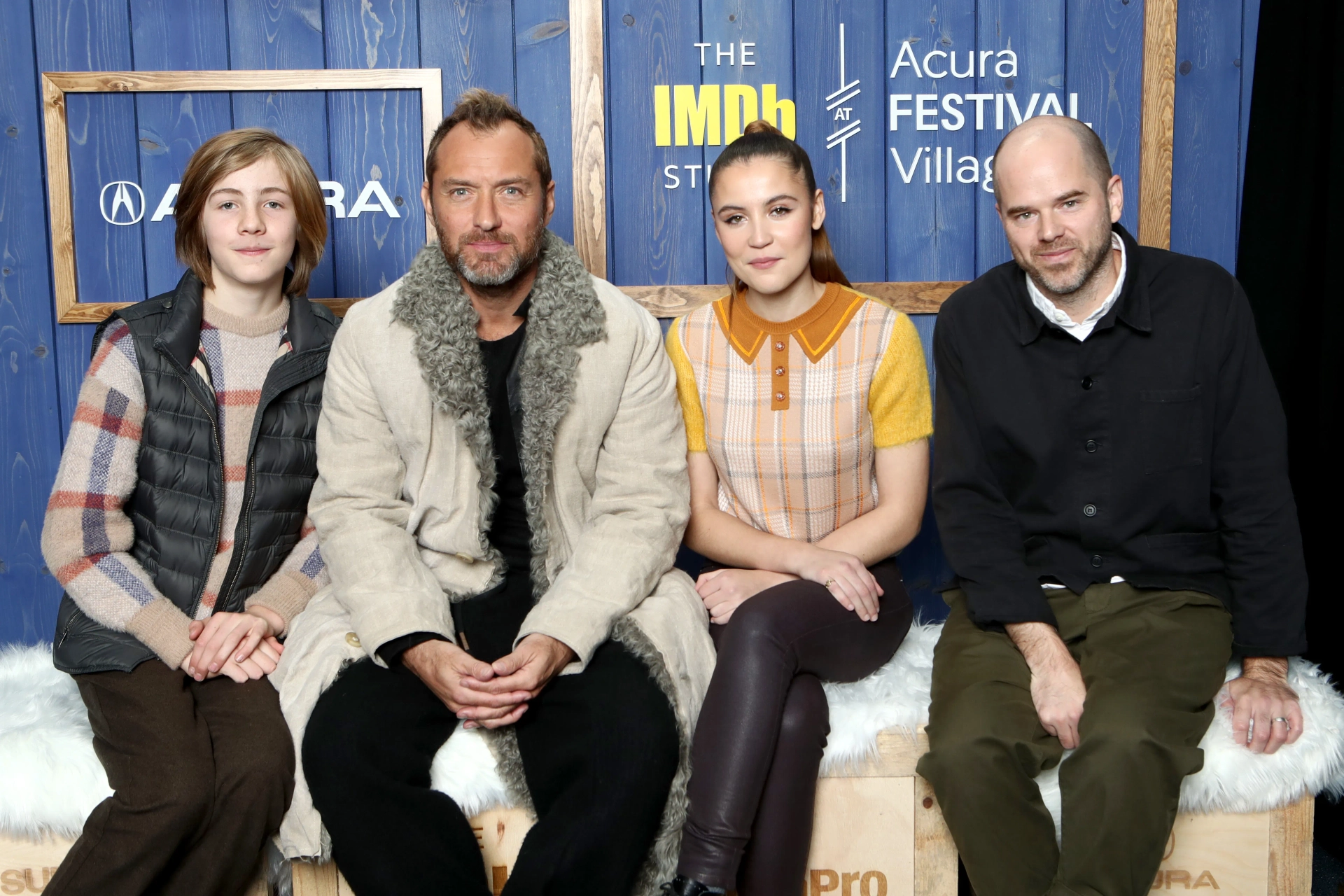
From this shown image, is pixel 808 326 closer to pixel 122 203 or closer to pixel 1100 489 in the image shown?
pixel 1100 489

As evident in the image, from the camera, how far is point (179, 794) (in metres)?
1.56

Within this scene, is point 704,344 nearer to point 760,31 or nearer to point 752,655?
point 752,655

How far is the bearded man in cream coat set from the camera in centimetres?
158

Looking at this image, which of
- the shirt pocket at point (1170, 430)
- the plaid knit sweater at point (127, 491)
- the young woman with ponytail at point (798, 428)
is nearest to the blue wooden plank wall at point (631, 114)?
the young woman with ponytail at point (798, 428)

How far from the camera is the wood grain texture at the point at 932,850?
179 centimetres

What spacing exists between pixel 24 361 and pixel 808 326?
1856mm

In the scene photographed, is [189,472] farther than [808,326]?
No

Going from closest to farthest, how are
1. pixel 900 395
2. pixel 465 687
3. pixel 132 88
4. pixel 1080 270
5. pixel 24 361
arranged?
pixel 465 687 → pixel 1080 270 → pixel 900 395 → pixel 132 88 → pixel 24 361

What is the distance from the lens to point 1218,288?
70.3 inches

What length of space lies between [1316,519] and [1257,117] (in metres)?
0.89

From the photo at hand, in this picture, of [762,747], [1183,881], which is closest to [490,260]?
[762,747]

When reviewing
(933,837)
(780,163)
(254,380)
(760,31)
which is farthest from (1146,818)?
(760,31)

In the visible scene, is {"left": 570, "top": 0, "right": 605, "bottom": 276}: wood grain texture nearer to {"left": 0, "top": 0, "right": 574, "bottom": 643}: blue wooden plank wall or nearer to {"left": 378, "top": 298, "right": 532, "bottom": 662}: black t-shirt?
{"left": 0, "top": 0, "right": 574, "bottom": 643}: blue wooden plank wall

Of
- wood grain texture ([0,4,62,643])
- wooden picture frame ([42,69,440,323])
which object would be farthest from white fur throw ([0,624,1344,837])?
wooden picture frame ([42,69,440,323])
